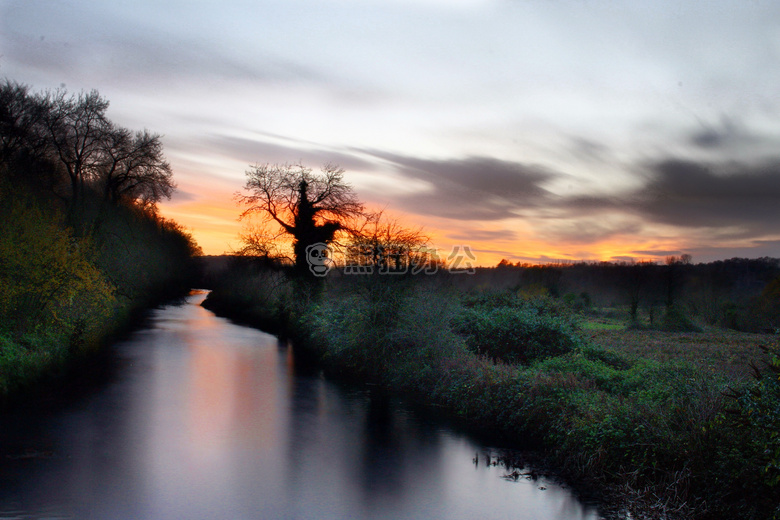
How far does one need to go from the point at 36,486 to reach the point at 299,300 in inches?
985

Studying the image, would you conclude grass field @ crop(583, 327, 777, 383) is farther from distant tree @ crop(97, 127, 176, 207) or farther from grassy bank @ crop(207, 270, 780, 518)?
distant tree @ crop(97, 127, 176, 207)

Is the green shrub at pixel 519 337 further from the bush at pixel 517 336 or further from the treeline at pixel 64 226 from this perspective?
the treeline at pixel 64 226

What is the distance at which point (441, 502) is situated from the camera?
9938 millimetres

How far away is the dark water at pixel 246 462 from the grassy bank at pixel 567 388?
4.25 feet

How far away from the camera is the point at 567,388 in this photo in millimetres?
13344

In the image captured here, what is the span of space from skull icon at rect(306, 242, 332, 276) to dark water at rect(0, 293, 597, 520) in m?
15.0

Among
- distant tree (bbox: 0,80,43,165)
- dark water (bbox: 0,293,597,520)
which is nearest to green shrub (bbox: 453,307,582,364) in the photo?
dark water (bbox: 0,293,597,520)

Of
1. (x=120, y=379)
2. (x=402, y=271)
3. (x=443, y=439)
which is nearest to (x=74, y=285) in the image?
(x=120, y=379)

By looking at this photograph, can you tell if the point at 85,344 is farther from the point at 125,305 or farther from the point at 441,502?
the point at 441,502

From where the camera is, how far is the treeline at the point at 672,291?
37.4m

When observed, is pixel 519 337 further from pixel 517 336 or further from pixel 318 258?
pixel 318 258

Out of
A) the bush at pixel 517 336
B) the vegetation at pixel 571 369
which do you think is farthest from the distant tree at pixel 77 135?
the bush at pixel 517 336

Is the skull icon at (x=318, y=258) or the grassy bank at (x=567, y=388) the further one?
the skull icon at (x=318, y=258)

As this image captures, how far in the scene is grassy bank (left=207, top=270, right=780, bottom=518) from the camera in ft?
28.3
